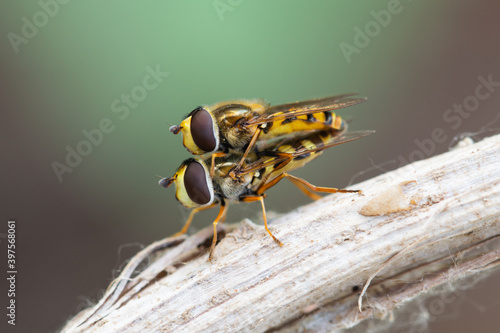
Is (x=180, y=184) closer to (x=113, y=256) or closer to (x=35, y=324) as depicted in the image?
(x=113, y=256)

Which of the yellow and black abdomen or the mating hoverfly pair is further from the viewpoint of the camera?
the yellow and black abdomen

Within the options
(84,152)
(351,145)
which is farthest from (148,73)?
(351,145)

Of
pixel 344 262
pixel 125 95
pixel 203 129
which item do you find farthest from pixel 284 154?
pixel 125 95

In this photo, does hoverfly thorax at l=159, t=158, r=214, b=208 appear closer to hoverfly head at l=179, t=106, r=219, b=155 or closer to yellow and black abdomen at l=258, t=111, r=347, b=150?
hoverfly head at l=179, t=106, r=219, b=155

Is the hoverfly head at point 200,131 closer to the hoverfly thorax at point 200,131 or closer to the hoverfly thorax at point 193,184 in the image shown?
the hoverfly thorax at point 200,131

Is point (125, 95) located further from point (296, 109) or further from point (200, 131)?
point (296, 109)

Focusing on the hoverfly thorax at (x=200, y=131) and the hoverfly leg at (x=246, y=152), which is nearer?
the hoverfly thorax at (x=200, y=131)

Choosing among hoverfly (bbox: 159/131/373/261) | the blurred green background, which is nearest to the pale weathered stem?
hoverfly (bbox: 159/131/373/261)

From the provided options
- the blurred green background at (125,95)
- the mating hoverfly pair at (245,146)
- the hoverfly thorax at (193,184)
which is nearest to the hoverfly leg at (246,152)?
the mating hoverfly pair at (245,146)
